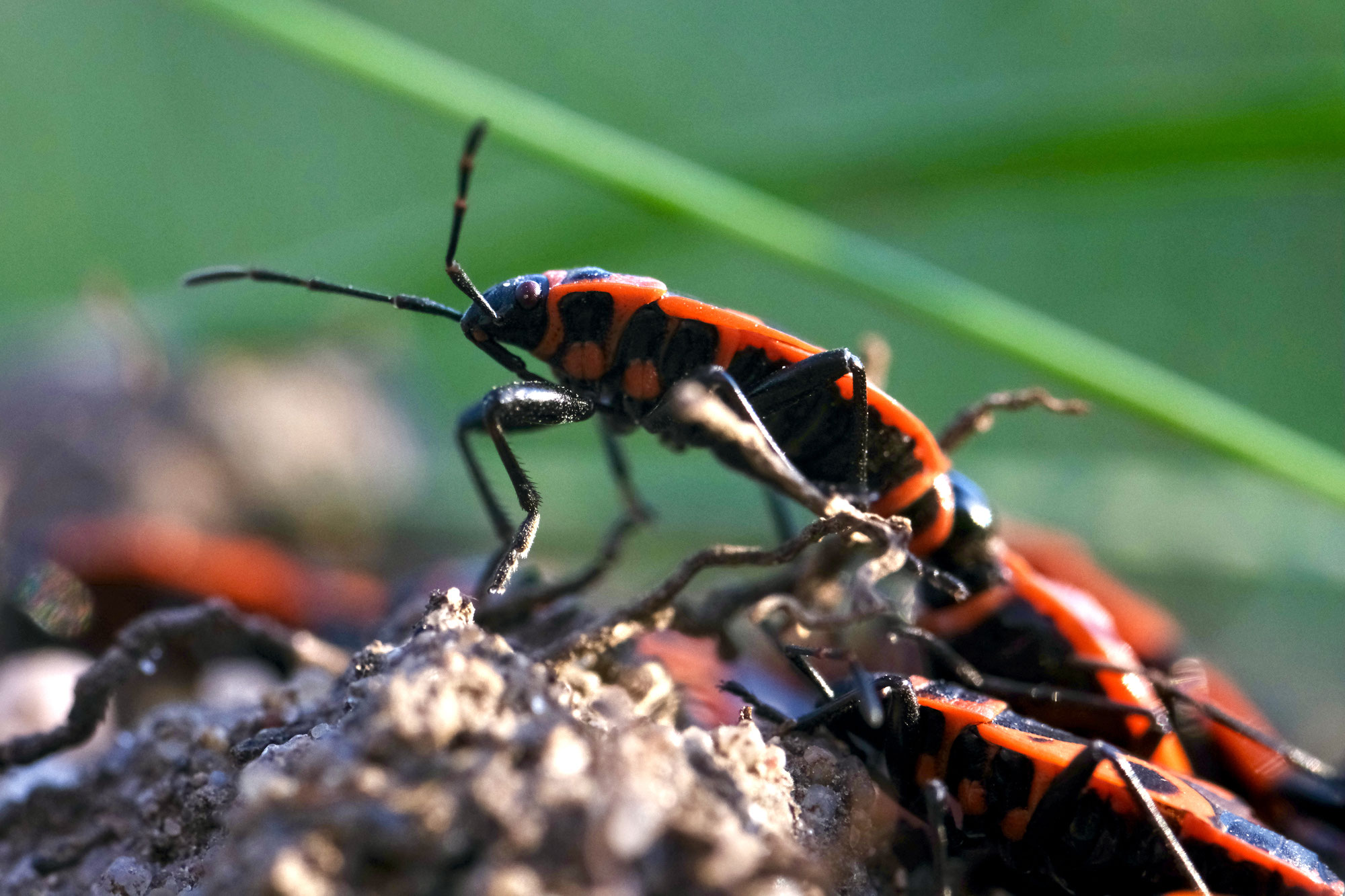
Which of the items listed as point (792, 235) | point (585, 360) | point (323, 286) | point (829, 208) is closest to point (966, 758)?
point (585, 360)

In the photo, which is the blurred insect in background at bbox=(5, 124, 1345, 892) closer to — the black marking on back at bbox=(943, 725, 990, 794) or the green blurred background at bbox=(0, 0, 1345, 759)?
the black marking on back at bbox=(943, 725, 990, 794)

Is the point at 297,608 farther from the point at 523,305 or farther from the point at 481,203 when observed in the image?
the point at 481,203

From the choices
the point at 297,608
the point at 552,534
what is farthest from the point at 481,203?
the point at 297,608

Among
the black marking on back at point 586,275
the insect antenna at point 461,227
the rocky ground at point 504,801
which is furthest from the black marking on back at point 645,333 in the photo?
the rocky ground at point 504,801

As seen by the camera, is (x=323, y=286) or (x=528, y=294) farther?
(x=323, y=286)

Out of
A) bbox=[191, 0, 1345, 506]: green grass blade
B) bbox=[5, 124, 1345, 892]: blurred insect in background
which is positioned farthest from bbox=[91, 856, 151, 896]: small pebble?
bbox=[191, 0, 1345, 506]: green grass blade

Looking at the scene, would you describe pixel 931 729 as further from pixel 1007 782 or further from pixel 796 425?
pixel 796 425
